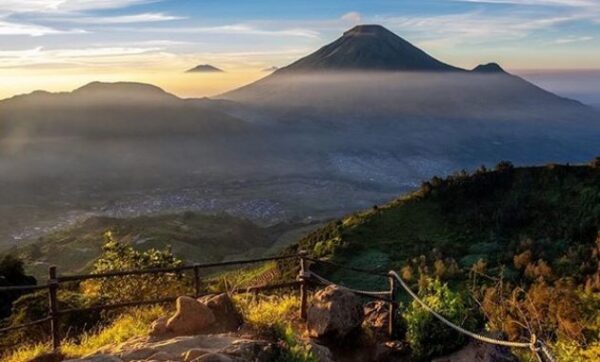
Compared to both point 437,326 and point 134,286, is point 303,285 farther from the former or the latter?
point 134,286

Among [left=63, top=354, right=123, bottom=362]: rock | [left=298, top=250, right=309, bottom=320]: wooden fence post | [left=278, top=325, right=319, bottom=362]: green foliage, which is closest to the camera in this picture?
[left=63, top=354, right=123, bottom=362]: rock

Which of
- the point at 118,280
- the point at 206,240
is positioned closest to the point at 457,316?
the point at 118,280

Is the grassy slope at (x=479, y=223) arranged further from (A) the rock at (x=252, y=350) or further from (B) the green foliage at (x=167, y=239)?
(B) the green foliage at (x=167, y=239)

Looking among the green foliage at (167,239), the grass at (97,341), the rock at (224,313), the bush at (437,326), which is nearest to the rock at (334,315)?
the bush at (437,326)

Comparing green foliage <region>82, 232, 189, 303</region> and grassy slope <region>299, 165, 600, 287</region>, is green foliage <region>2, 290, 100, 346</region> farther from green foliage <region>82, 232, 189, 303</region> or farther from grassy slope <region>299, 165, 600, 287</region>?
grassy slope <region>299, 165, 600, 287</region>

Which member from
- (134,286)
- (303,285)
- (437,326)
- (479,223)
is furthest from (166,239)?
(437,326)

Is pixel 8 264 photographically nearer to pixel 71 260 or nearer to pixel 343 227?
pixel 343 227

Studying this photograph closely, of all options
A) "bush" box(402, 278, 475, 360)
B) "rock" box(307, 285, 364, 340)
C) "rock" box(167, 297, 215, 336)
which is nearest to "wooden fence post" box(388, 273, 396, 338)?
"rock" box(307, 285, 364, 340)
